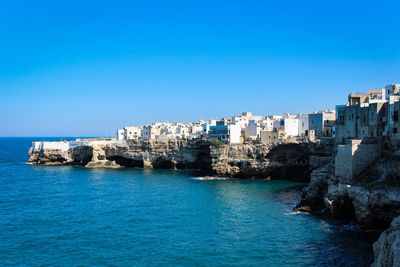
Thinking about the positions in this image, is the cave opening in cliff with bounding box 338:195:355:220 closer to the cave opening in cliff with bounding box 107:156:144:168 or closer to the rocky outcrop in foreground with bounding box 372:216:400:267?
the rocky outcrop in foreground with bounding box 372:216:400:267

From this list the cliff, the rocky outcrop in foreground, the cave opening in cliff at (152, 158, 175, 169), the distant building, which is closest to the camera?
the rocky outcrop in foreground

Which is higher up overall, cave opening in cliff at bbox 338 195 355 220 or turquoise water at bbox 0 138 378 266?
cave opening in cliff at bbox 338 195 355 220

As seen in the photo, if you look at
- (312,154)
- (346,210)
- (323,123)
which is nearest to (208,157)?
(312,154)

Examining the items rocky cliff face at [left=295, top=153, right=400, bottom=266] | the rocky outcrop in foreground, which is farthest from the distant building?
the rocky outcrop in foreground

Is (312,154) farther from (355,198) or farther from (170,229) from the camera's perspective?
(170,229)

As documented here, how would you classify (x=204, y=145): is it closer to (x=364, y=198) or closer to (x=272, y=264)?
(x=364, y=198)

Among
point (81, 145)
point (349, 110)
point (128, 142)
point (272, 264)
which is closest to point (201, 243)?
point (272, 264)

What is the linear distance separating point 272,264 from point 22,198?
30480mm

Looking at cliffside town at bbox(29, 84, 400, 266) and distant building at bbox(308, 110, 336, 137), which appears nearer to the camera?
cliffside town at bbox(29, 84, 400, 266)

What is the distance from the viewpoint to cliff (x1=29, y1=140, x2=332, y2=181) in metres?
51.9

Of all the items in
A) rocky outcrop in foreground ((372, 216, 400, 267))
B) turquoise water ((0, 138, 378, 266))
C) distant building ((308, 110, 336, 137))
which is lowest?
turquoise water ((0, 138, 378, 266))

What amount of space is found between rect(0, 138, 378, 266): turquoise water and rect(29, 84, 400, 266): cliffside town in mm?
2566

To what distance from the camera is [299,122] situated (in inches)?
2395

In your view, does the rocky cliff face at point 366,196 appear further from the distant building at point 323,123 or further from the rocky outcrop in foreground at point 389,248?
the distant building at point 323,123
